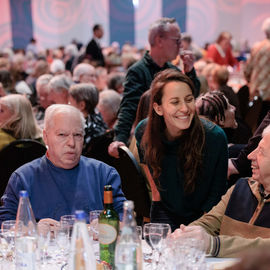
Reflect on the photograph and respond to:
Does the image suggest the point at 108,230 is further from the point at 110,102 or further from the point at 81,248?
the point at 110,102

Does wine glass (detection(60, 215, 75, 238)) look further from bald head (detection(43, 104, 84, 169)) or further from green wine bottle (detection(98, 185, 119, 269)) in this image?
bald head (detection(43, 104, 84, 169))

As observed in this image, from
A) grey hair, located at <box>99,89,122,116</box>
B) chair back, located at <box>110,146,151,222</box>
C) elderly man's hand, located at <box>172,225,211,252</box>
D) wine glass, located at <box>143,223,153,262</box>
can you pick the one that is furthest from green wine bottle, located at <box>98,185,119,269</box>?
grey hair, located at <box>99,89,122,116</box>

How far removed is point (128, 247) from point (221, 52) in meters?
7.58

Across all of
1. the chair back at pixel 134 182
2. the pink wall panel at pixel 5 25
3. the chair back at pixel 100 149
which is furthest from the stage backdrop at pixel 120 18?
the chair back at pixel 134 182

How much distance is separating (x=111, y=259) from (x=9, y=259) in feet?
1.39

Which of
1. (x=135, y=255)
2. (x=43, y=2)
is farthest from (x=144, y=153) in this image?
(x=43, y=2)

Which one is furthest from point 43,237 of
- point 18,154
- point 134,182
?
point 18,154

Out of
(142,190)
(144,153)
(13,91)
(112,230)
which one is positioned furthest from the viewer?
(13,91)

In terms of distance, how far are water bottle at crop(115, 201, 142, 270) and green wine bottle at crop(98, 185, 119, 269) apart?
0.17 meters

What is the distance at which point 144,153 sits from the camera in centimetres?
283

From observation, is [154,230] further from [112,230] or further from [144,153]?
[144,153]

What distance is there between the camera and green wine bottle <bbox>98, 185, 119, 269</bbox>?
163 centimetres

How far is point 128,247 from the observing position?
56.7 inches

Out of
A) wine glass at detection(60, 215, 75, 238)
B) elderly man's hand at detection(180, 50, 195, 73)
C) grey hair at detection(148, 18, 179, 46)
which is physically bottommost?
wine glass at detection(60, 215, 75, 238)
